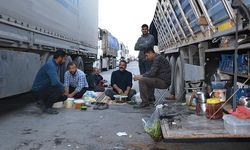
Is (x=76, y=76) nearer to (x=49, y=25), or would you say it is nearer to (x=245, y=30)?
(x=49, y=25)

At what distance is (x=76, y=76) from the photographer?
9.06m

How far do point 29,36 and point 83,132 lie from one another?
2748 millimetres

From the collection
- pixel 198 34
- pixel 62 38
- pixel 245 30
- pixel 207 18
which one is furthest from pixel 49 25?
pixel 245 30

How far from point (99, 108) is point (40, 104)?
4.00 ft

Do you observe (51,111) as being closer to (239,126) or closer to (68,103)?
(68,103)

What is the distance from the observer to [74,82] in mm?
9102

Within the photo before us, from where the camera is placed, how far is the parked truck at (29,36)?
6535 millimetres

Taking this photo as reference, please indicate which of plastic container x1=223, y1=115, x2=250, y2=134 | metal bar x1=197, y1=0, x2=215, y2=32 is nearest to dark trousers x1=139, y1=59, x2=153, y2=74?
metal bar x1=197, y1=0, x2=215, y2=32

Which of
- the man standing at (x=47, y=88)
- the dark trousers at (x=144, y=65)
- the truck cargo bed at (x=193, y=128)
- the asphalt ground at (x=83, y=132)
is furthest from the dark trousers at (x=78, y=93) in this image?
the truck cargo bed at (x=193, y=128)

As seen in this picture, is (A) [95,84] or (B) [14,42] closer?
(B) [14,42]

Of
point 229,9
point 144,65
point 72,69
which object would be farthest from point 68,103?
point 229,9

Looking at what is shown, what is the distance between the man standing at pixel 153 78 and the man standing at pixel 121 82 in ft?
3.48

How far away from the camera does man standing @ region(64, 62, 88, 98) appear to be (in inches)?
352

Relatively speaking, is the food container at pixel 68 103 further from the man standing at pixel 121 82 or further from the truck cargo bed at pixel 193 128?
the truck cargo bed at pixel 193 128
